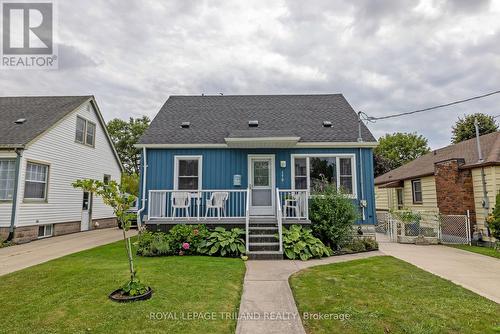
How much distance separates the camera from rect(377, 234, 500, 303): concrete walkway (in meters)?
4.91

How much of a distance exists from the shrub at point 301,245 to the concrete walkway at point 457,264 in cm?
215

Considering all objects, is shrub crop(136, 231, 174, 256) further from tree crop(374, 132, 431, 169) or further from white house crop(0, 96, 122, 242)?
tree crop(374, 132, 431, 169)

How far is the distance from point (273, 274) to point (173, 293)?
7.27 ft

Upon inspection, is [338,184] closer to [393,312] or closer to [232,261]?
[232,261]

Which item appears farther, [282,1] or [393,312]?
[282,1]

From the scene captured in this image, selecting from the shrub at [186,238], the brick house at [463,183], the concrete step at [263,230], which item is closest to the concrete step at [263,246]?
the concrete step at [263,230]

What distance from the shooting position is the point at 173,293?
426cm

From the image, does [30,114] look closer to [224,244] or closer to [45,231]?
[45,231]

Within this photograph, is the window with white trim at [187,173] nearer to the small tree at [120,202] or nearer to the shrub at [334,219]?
the shrub at [334,219]

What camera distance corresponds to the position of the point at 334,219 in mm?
8117

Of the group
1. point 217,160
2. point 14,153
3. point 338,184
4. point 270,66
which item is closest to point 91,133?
point 14,153

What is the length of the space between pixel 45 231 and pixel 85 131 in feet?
17.0

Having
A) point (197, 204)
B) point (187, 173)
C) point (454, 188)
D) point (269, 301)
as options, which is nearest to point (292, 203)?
point (197, 204)

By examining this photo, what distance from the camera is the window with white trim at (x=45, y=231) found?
35.9ft
